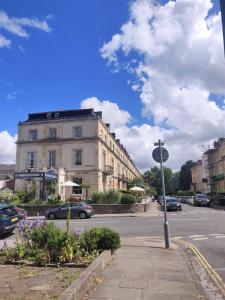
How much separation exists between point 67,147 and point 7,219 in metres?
31.7

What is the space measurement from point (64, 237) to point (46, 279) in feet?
6.45

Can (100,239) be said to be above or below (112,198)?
below

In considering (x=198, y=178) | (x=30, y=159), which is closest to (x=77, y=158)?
(x=30, y=159)

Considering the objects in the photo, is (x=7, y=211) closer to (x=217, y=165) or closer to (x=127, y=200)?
(x=127, y=200)

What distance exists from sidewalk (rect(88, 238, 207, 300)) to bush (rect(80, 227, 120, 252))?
1.32 ft

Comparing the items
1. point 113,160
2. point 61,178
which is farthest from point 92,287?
point 113,160

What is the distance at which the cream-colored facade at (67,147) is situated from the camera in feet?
151

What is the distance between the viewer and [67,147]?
4716cm

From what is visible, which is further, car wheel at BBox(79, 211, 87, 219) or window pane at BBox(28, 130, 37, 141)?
window pane at BBox(28, 130, 37, 141)

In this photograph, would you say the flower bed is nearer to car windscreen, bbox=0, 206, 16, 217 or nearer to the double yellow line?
the double yellow line

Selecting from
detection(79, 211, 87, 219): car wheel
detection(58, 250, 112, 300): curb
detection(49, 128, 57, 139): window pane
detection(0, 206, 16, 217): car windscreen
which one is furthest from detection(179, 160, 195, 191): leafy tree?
detection(58, 250, 112, 300): curb

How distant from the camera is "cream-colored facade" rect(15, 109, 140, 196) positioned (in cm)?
4600

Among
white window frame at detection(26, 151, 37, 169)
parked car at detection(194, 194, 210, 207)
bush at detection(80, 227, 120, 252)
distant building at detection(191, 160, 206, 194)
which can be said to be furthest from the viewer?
distant building at detection(191, 160, 206, 194)

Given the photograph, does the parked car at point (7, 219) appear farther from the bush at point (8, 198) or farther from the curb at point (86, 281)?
the bush at point (8, 198)
